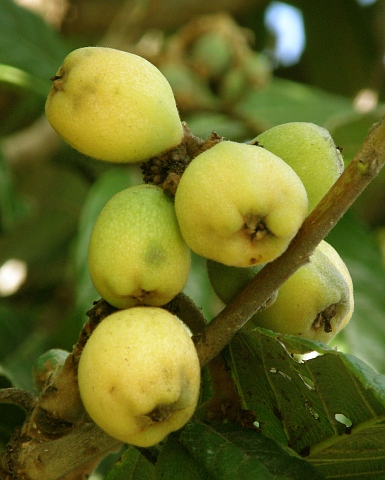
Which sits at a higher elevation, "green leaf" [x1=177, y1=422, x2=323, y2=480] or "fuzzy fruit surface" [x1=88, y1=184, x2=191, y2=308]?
"fuzzy fruit surface" [x1=88, y1=184, x2=191, y2=308]

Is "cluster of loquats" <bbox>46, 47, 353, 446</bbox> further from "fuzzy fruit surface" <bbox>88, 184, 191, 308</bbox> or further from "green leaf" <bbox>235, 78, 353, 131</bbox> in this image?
"green leaf" <bbox>235, 78, 353, 131</bbox>

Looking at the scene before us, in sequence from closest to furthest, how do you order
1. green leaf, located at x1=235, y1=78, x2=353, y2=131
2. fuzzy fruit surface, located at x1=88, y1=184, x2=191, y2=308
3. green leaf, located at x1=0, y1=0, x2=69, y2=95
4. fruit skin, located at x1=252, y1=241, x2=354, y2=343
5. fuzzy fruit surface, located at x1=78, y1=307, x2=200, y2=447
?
fuzzy fruit surface, located at x1=78, y1=307, x2=200, y2=447, fuzzy fruit surface, located at x1=88, y1=184, x2=191, y2=308, fruit skin, located at x1=252, y1=241, x2=354, y2=343, green leaf, located at x1=0, y1=0, x2=69, y2=95, green leaf, located at x1=235, y1=78, x2=353, y2=131

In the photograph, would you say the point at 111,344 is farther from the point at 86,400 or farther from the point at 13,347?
the point at 13,347

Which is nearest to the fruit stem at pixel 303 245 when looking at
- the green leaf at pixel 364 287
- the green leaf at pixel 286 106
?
the green leaf at pixel 364 287

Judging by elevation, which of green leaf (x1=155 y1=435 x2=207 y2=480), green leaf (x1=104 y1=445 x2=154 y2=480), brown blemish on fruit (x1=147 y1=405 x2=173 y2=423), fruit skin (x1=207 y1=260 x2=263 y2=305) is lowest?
green leaf (x1=104 y1=445 x2=154 y2=480)

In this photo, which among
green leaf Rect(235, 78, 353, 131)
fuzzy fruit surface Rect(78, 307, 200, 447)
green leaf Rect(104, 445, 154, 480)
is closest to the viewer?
fuzzy fruit surface Rect(78, 307, 200, 447)

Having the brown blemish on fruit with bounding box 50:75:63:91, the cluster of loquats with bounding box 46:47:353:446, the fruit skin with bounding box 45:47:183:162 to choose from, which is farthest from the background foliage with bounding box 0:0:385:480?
the brown blemish on fruit with bounding box 50:75:63:91

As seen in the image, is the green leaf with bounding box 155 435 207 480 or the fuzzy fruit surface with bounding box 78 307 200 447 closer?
the fuzzy fruit surface with bounding box 78 307 200 447
